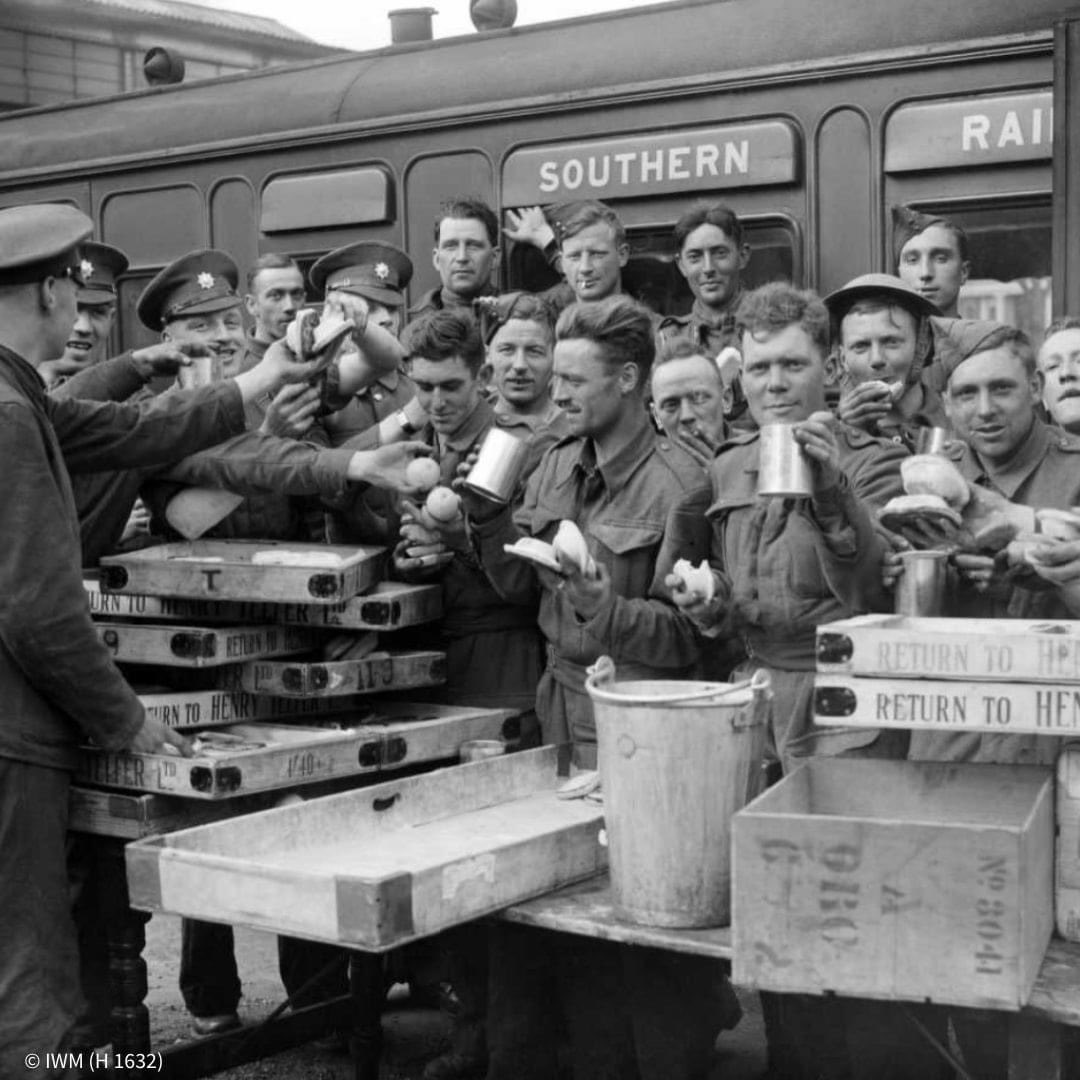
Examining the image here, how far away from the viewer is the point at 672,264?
6.83 meters

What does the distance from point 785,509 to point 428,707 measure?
49.2 inches

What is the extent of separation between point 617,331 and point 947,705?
1.56 m

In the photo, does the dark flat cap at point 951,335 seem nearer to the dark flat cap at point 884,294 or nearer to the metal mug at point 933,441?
the dark flat cap at point 884,294

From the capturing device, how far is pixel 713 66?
22.6ft

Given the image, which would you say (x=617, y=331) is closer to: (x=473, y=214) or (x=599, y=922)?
(x=599, y=922)

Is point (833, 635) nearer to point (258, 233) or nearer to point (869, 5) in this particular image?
point (869, 5)

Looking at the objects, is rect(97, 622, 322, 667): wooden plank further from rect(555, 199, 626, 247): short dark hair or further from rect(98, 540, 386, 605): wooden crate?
rect(555, 199, 626, 247): short dark hair

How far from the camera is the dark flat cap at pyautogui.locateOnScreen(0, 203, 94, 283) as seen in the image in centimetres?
366

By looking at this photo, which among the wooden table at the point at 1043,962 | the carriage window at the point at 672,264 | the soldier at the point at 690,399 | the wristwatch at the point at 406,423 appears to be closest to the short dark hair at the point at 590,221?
the carriage window at the point at 672,264

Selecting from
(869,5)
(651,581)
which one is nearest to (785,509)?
(651,581)

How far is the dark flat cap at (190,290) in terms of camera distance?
550 centimetres

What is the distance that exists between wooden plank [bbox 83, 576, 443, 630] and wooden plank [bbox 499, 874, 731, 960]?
109 centimetres

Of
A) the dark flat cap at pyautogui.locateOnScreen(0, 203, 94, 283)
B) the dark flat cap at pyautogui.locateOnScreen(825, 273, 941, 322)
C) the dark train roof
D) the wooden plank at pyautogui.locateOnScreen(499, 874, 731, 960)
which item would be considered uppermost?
the dark train roof

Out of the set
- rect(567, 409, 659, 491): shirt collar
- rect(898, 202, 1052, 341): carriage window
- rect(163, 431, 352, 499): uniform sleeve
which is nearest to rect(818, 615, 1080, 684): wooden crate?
rect(567, 409, 659, 491): shirt collar
